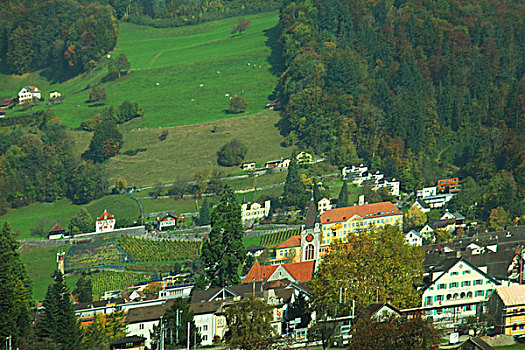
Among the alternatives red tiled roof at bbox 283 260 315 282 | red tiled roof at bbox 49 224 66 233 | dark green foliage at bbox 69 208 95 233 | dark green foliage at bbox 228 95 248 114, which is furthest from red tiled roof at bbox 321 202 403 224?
dark green foliage at bbox 228 95 248 114

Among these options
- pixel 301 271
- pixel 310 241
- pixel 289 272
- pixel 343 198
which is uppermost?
pixel 289 272

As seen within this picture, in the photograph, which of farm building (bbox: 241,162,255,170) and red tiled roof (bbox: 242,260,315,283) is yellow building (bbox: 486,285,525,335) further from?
farm building (bbox: 241,162,255,170)

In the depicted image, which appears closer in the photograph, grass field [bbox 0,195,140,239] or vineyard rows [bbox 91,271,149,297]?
vineyard rows [bbox 91,271,149,297]

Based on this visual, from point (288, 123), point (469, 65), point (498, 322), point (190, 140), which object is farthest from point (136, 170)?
point (498, 322)

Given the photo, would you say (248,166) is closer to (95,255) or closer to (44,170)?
(44,170)

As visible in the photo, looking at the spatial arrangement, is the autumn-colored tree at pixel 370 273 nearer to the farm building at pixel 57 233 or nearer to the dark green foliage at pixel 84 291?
the dark green foliage at pixel 84 291

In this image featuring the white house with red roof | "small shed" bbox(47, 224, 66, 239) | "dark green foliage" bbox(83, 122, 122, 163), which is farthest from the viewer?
"dark green foliage" bbox(83, 122, 122, 163)

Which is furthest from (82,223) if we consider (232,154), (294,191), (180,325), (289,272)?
(180,325)
